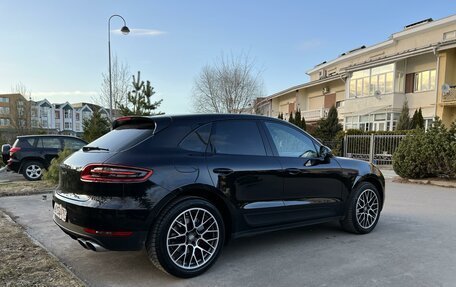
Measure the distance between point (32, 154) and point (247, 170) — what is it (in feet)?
31.1

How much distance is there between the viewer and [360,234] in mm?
4949

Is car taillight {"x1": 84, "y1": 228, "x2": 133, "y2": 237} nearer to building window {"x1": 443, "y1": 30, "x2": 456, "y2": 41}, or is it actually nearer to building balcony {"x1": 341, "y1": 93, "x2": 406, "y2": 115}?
building balcony {"x1": 341, "y1": 93, "x2": 406, "y2": 115}

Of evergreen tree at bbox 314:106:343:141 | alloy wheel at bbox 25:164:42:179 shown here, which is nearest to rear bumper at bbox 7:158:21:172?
alloy wheel at bbox 25:164:42:179

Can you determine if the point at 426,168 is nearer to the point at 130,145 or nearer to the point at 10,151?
the point at 130,145

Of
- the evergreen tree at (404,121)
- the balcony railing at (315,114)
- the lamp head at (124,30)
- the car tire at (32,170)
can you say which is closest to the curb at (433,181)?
the car tire at (32,170)

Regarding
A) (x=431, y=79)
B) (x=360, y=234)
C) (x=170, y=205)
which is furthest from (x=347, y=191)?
(x=431, y=79)

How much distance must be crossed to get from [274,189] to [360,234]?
1821 mm

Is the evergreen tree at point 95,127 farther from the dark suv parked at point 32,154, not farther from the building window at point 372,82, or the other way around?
the building window at point 372,82

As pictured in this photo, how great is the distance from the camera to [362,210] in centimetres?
500

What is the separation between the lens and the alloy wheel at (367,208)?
4.95 m

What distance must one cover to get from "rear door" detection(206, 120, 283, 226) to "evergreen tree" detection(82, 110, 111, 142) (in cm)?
1605

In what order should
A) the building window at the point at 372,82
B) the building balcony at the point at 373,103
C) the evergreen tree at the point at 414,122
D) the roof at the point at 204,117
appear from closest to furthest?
the roof at the point at 204,117 → the evergreen tree at the point at 414,122 → the building balcony at the point at 373,103 → the building window at the point at 372,82

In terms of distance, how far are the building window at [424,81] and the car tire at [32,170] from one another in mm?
23492

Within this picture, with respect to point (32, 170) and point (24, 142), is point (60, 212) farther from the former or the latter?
point (24, 142)
